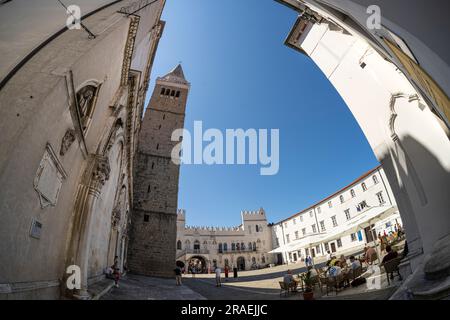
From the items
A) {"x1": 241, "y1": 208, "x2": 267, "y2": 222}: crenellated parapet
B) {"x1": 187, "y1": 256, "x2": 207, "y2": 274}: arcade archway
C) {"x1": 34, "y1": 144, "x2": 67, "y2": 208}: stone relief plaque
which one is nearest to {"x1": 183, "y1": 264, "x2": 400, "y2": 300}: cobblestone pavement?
{"x1": 34, "y1": 144, "x2": 67, "y2": 208}: stone relief plaque

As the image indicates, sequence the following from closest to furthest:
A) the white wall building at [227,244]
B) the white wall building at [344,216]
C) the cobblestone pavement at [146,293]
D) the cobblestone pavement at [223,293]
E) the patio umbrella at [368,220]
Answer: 1. the cobblestone pavement at [223,293]
2. the cobblestone pavement at [146,293]
3. the patio umbrella at [368,220]
4. the white wall building at [344,216]
5. the white wall building at [227,244]

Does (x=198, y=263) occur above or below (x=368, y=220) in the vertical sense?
above

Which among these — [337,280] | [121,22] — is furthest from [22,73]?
[337,280]

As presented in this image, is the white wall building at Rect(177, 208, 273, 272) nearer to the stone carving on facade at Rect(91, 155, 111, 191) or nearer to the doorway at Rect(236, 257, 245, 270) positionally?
the doorway at Rect(236, 257, 245, 270)

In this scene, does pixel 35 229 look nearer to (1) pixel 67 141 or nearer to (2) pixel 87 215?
(1) pixel 67 141

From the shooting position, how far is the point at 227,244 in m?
49.0

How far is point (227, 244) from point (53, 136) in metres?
49.2

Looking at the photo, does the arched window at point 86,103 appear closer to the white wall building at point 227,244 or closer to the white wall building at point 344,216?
the white wall building at point 344,216

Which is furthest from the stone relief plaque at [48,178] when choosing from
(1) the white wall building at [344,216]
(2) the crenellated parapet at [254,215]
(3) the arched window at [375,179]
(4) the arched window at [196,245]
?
(2) the crenellated parapet at [254,215]

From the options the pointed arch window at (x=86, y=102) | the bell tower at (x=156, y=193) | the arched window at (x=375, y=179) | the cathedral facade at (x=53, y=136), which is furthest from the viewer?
the arched window at (x=375, y=179)

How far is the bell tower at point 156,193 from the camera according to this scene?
63.3 ft

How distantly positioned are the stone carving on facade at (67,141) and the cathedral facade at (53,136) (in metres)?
0.02

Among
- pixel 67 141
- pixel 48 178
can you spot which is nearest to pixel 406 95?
pixel 67 141
